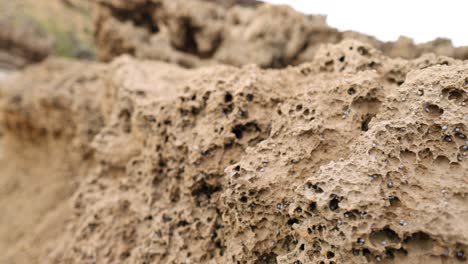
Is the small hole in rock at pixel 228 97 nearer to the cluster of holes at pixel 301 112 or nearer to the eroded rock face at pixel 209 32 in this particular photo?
the cluster of holes at pixel 301 112

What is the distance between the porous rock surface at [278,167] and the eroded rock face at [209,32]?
38cm

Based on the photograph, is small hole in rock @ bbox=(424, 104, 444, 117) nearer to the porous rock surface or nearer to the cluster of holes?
the porous rock surface

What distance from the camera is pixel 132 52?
11.7ft

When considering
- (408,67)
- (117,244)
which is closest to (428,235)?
(408,67)

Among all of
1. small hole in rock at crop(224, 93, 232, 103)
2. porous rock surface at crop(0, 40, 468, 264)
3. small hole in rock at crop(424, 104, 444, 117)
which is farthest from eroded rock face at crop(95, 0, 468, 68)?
small hole in rock at crop(424, 104, 444, 117)

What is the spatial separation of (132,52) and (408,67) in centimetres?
232

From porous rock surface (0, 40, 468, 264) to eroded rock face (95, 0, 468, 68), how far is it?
38 centimetres

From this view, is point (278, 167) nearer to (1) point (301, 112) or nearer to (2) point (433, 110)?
(1) point (301, 112)

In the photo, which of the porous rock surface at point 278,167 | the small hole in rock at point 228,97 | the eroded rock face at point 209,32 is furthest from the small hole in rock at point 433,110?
the eroded rock face at point 209,32

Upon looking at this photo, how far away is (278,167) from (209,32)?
6.19 ft

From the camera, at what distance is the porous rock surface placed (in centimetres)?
130

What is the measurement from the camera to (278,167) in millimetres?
1624

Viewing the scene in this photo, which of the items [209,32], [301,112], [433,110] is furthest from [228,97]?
[209,32]

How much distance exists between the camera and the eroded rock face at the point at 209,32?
3.03 m
